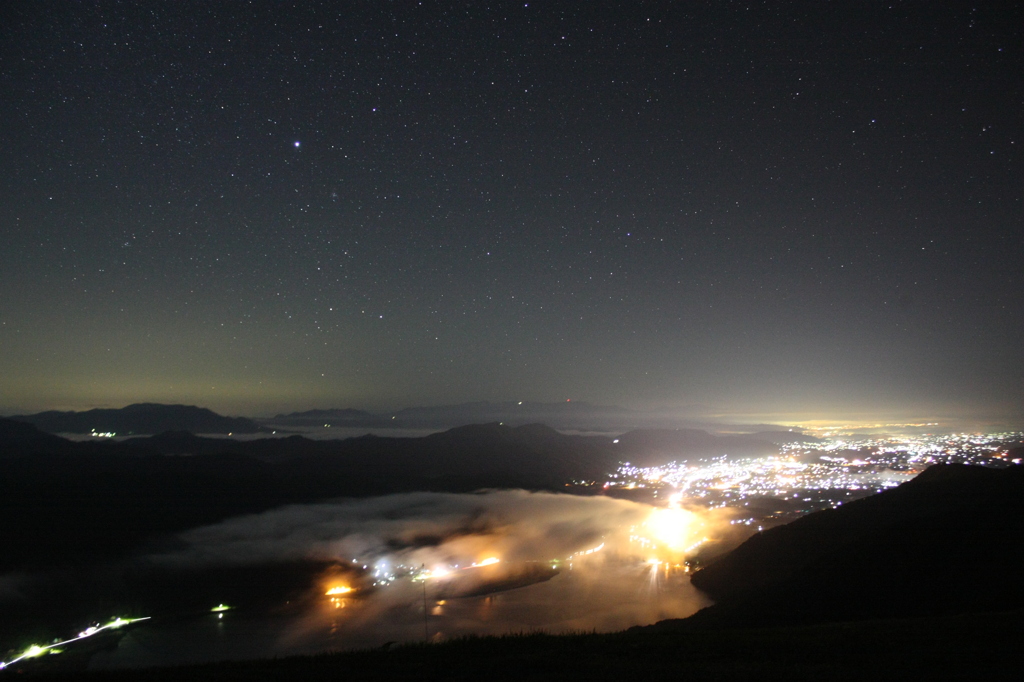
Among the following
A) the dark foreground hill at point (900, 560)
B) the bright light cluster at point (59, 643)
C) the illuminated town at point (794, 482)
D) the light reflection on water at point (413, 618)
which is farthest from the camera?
the illuminated town at point (794, 482)

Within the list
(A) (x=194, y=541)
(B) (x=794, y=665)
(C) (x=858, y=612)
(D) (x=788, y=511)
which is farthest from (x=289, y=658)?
(A) (x=194, y=541)

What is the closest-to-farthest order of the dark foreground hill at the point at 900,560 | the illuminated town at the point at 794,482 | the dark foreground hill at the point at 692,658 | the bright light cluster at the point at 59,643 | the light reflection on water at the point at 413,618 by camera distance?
the dark foreground hill at the point at 692,658, the dark foreground hill at the point at 900,560, the light reflection on water at the point at 413,618, the bright light cluster at the point at 59,643, the illuminated town at the point at 794,482

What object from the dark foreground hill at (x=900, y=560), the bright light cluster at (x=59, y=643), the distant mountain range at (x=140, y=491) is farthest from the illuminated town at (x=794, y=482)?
the bright light cluster at (x=59, y=643)

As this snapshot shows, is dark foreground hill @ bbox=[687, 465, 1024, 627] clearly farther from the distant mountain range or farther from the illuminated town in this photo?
the distant mountain range

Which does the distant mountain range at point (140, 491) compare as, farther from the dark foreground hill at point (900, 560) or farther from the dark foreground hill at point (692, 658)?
the dark foreground hill at point (900, 560)

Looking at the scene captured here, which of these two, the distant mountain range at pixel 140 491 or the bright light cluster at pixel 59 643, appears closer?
the bright light cluster at pixel 59 643

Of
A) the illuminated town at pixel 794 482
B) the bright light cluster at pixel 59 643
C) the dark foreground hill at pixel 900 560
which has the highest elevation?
the dark foreground hill at pixel 900 560

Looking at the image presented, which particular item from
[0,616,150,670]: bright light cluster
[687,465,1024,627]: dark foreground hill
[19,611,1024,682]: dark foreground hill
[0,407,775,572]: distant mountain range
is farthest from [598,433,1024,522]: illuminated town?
[0,616,150,670]: bright light cluster

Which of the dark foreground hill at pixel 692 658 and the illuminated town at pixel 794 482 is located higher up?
the dark foreground hill at pixel 692 658
